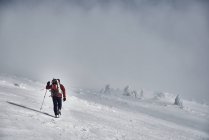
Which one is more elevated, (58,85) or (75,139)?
(58,85)

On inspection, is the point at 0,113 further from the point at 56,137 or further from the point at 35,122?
the point at 56,137

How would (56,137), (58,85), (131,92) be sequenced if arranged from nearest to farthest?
(56,137)
(58,85)
(131,92)

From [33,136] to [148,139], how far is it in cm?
802

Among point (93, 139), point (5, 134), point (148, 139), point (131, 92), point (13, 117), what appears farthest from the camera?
point (131, 92)

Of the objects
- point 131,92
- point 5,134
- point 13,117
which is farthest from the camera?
point 131,92

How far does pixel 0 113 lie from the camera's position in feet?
46.7

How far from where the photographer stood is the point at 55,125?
14.7 m

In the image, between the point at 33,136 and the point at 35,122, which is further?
the point at 35,122

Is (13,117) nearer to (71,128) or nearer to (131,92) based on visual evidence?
(71,128)

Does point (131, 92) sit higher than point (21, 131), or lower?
higher

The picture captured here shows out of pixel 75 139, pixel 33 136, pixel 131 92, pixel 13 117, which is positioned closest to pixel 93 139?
pixel 75 139

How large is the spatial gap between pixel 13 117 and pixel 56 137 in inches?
128

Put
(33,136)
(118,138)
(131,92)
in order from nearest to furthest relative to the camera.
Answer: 1. (33,136)
2. (118,138)
3. (131,92)

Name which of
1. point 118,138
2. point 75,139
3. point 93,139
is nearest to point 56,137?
point 75,139
